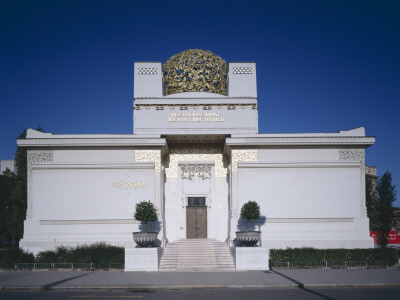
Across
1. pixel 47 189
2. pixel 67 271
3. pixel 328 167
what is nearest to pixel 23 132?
pixel 47 189

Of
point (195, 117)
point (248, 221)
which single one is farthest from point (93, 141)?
point (248, 221)

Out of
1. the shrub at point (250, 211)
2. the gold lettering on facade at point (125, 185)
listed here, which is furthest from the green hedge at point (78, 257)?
the shrub at point (250, 211)

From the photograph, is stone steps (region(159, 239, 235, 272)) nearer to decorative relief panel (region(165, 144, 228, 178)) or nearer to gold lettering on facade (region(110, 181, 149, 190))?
gold lettering on facade (region(110, 181, 149, 190))

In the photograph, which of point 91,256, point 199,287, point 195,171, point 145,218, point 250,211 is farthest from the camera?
point 195,171

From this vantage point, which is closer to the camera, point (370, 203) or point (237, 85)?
point (237, 85)

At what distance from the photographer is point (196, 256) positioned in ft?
65.6

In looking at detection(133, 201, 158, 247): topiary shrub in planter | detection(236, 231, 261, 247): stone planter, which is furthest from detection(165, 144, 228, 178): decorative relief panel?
detection(236, 231, 261, 247): stone planter

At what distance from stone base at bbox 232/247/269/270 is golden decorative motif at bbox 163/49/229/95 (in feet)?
33.6

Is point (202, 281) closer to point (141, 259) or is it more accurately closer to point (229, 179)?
point (141, 259)

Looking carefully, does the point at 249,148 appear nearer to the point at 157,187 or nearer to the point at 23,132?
the point at 157,187

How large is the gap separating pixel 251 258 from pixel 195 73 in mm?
11618

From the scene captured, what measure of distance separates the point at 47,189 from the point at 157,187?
19.8 feet

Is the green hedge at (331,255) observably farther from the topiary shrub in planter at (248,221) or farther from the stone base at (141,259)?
the stone base at (141,259)

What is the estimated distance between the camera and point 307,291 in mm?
12227
